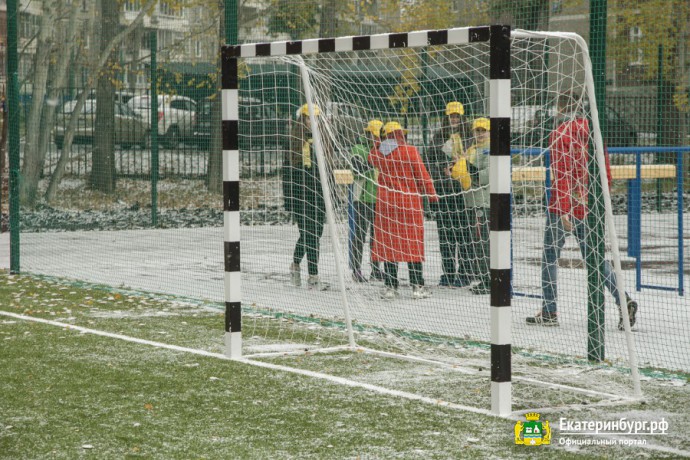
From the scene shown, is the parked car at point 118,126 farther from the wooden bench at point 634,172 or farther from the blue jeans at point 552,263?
the blue jeans at point 552,263

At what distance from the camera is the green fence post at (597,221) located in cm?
Result: 778

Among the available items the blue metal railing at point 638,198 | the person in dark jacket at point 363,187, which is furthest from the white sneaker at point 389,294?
the blue metal railing at point 638,198

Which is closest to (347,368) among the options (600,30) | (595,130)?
(595,130)

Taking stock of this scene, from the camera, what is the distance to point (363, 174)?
10.7 metres

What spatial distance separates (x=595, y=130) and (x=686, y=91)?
540cm

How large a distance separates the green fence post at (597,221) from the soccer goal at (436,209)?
19 millimetres

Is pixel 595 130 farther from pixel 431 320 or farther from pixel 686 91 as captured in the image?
pixel 686 91

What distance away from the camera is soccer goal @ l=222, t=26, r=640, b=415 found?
22.7 ft

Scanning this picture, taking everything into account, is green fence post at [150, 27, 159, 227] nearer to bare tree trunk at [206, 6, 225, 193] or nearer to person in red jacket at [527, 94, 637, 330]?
bare tree trunk at [206, 6, 225, 193]

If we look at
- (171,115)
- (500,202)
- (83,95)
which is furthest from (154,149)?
(500,202)

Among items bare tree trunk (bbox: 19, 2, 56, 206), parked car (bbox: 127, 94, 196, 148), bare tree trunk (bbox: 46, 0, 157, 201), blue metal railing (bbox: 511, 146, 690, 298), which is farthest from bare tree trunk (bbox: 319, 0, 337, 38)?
bare tree trunk (bbox: 19, 2, 56, 206)

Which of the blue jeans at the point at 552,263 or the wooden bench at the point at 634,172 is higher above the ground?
the wooden bench at the point at 634,172

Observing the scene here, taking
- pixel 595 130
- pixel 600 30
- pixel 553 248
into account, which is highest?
pixel 600 30

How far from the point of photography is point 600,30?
782 cm
